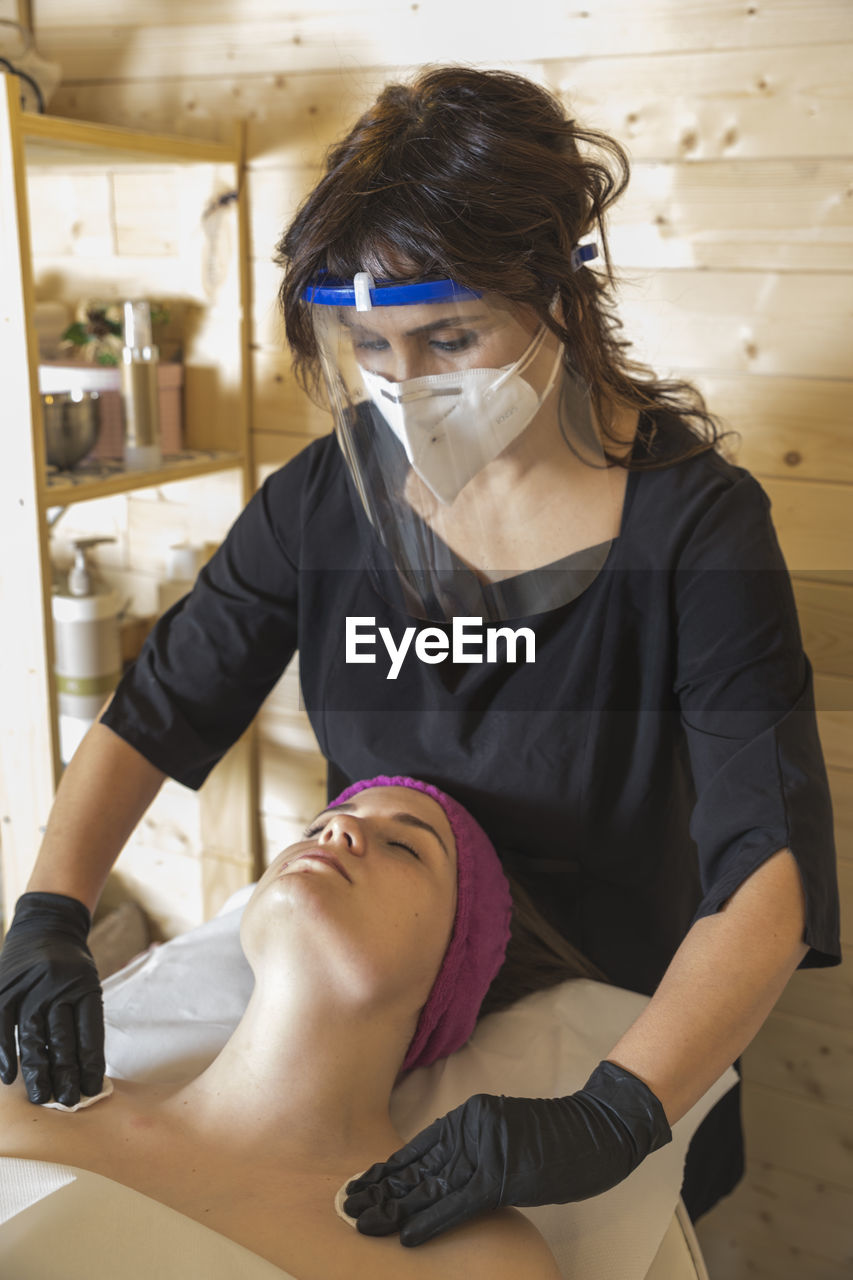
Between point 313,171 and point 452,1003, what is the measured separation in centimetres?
125

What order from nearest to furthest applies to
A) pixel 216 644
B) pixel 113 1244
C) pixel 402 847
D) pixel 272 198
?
pixel 113 1244
pixel 402 847
pixel 216 644
pixel 272 198

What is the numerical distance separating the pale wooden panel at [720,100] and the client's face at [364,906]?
36.5 inches

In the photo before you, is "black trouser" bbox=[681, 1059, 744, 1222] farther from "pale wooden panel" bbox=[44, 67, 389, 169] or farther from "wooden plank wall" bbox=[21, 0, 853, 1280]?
"pale wooden panel" bbox=[44, 67, 389, 169]

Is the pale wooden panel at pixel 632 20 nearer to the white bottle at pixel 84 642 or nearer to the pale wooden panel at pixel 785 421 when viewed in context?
the pale wooden panel at pixel 785 421

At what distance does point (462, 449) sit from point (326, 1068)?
610mm

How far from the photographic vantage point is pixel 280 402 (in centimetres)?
181

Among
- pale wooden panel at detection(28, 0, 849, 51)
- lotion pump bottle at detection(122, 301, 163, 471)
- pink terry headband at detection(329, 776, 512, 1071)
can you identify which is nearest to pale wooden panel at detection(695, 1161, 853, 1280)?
pink terry headband at detection(329, 776, 512, 1071)

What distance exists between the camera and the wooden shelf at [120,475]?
4.88 ft

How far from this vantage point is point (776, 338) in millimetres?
1415

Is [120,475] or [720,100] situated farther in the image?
[120,475]

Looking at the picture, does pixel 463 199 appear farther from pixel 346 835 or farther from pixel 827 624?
pixel 827 624

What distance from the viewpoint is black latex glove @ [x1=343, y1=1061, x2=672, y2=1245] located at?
874mm

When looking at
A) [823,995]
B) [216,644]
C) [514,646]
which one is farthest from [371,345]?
[823,995]

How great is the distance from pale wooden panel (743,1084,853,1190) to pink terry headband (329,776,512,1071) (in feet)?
2.52
